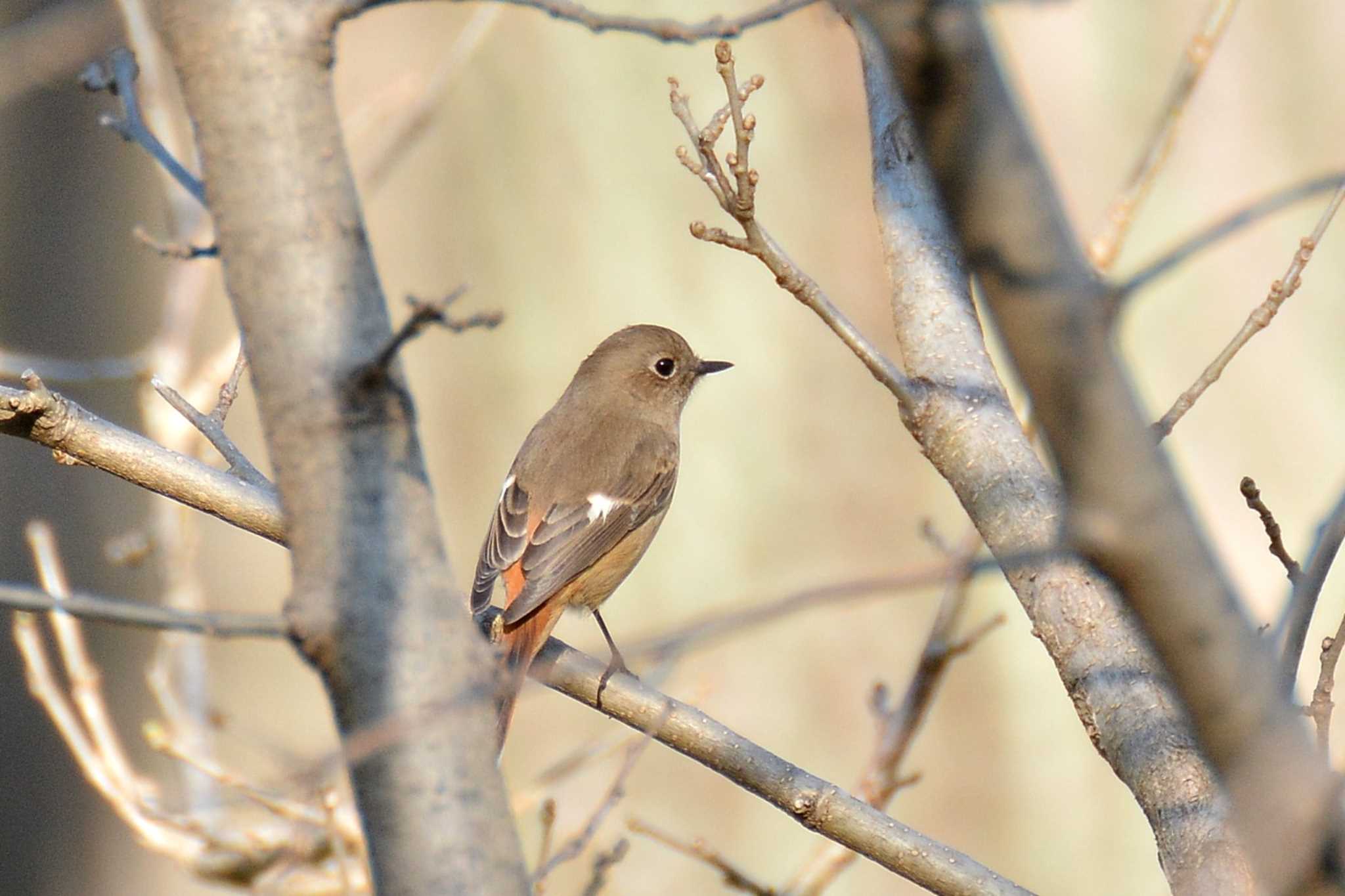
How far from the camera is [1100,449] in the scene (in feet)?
3.22

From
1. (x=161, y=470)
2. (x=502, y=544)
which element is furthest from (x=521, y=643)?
(x=161, y=470)

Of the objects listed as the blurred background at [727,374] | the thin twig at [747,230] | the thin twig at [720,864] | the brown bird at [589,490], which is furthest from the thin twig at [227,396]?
the blurred background at [727,374]

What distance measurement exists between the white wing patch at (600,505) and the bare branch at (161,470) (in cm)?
186

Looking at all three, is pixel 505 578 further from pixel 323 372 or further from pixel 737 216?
pixel 323 372

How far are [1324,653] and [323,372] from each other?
138 cm

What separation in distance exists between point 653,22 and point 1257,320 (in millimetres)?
1274

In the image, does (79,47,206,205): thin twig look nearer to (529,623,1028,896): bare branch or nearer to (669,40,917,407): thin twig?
(669,40,917,407): thin twig

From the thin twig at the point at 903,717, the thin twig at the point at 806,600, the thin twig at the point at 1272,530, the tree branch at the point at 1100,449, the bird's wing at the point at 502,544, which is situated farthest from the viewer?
the bird's wing at the point at 502,544

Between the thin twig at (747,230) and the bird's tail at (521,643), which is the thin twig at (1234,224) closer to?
the thin twig at (747,230)

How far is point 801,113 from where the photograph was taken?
588cm

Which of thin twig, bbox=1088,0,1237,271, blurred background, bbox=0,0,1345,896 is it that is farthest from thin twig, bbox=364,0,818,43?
blurred background, bbox=0,0,1345,896

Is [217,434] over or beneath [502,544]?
beneath

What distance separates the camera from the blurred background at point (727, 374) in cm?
559

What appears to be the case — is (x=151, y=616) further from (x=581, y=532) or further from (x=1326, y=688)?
(x=581, y=532)
